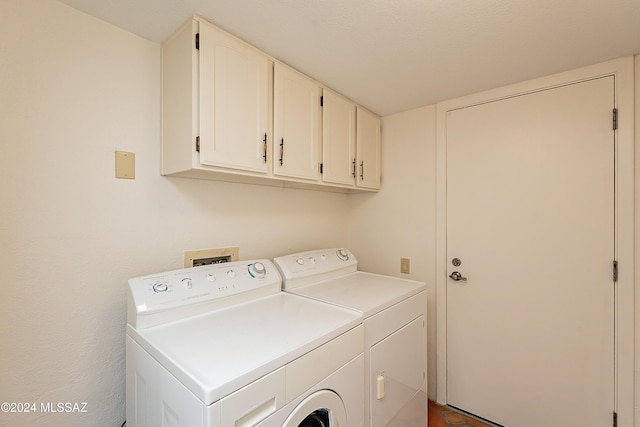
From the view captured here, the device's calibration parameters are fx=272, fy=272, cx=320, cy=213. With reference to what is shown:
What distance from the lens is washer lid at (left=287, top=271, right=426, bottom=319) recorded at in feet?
4.38

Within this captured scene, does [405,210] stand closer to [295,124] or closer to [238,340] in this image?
[295,124]

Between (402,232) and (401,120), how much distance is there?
91cm

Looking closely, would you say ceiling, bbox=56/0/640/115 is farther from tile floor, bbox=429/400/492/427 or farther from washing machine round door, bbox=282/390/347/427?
tile floor, bbox=429/400/492/427

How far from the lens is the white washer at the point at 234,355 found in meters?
0.75

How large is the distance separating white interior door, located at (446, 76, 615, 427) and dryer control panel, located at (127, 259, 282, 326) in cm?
137

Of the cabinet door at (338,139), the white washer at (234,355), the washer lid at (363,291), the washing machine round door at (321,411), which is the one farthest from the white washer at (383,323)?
the cabinet door at (338,139)

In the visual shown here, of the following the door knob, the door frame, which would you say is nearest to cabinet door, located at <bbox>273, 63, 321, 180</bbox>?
the door knob

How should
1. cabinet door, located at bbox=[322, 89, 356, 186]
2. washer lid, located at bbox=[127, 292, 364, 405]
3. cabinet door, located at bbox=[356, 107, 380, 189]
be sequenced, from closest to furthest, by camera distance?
washer lid, located at bbox=[127, 292, 364, 405] < cabinet door, located at bbox=[322, 89, 356, 186] < cabinet door, located at bbox=[356, 107, 380, 189]

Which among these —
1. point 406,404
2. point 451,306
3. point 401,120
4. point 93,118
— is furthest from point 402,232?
point 93,118

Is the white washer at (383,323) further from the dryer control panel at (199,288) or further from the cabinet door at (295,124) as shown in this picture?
the cabinet door at (295,124)

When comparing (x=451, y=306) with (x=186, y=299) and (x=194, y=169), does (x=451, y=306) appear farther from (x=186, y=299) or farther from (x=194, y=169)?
(x=194, y=169)

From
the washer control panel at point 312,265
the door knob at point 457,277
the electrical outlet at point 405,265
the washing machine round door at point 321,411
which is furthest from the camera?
the electrical outlet at point 405,265

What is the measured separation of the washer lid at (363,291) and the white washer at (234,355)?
0.11 metres

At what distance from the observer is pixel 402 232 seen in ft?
7.20
